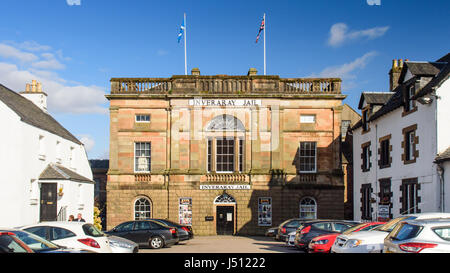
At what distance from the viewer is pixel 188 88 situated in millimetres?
37688

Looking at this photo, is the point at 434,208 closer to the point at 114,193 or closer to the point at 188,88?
the point at 188,88

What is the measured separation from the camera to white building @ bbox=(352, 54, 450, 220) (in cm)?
2284

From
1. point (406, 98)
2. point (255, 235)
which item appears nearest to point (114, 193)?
point (255, 235)

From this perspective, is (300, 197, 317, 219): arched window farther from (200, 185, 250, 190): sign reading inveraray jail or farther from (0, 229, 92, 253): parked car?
(0, 229, 92, 253): parked car

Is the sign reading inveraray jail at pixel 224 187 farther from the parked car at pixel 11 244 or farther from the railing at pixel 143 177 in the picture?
the parked car at pixel 11 244

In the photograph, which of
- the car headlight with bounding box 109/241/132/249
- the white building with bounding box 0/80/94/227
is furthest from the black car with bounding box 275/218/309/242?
the white building with bounding box 0/80/94/227

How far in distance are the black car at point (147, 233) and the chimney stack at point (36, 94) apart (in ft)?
57.8

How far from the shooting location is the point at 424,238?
11.4m

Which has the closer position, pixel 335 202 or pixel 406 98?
pixel 406 98

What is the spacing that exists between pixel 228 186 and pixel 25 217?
46.4 feet

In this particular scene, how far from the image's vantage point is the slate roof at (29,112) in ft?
95.6

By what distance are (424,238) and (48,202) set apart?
24.1m

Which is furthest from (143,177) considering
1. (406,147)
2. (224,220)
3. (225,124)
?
(406,147)

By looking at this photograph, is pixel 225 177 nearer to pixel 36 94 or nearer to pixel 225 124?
pixel 225 124
